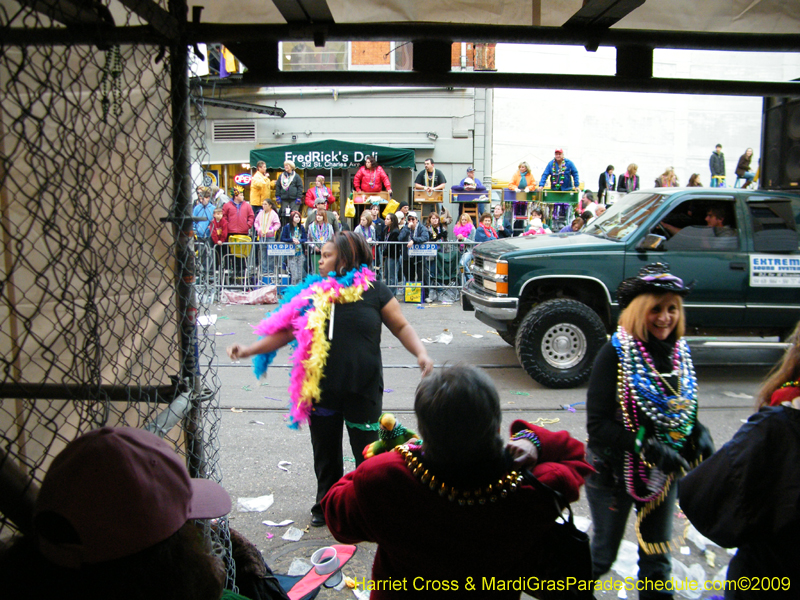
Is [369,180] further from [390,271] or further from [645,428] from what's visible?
[645,428]

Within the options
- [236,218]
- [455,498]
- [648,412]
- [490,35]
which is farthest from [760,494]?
[236,218]

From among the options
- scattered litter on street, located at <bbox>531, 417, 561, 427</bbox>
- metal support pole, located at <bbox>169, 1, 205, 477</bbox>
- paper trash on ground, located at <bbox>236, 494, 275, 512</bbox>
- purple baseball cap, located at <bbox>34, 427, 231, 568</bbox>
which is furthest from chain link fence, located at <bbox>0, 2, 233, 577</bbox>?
scattered litter on street, located at <bbox>531, 417, 561, 427</bbox>

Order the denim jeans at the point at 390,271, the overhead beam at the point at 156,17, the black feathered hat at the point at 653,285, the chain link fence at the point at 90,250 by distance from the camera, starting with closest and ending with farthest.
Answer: the chain link fence at the point at 90,250
the overhead beam at the point at 156,17
the black feathered hat at the point at 653,285
the denim jeans at the point at 390,271

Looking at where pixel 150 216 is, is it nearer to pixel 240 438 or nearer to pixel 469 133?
pixel 240 438

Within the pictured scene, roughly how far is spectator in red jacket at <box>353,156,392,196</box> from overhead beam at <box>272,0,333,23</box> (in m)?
14.1

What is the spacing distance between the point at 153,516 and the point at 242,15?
8.40ft

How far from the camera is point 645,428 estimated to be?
9.59ft

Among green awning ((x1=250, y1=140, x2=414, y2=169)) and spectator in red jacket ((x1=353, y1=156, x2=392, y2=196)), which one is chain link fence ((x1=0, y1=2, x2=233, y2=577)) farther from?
green awning ((x1=250, y1=140, x2=414, y2=169))

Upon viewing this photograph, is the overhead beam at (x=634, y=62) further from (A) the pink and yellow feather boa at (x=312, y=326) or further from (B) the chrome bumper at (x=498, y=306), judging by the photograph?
(B) the chrome bumper at (x=498, y=306)

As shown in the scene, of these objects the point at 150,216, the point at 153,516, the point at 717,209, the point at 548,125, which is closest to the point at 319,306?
the point at 150,216

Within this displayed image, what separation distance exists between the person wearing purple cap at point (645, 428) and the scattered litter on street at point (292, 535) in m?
1.90

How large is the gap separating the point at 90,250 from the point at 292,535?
8.27 ft

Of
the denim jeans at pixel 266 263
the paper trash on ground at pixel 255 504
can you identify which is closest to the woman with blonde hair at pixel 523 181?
the denim jeans at pixel 266 263

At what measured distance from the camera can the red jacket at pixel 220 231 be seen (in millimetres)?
14070
